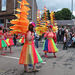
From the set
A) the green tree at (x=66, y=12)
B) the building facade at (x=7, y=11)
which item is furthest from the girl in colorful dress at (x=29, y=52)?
the green tree at (x=66, y=12)

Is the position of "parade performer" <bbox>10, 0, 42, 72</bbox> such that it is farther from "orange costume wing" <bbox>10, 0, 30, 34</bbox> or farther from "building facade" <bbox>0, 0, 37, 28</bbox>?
"building facade" <bbox>0, 0, 37, 28</bbox>

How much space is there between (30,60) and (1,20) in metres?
20.4

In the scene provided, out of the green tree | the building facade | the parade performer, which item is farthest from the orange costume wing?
the green tree

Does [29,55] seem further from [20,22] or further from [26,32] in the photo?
[20,22]

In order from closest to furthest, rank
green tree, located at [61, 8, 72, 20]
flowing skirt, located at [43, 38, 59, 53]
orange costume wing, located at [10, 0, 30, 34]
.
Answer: orange costume wing, located at [10, 0, 30, 34]
flowing skirt, located at [43, 38, 59, 53]
green tree, located at [61, 8, 72, 20]

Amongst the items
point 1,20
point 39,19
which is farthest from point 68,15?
point 39,19

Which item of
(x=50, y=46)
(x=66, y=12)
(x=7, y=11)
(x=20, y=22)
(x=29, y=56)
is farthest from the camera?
(x=66, y=12)

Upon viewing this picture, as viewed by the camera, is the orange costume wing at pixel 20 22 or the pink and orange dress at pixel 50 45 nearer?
the orange costume wing at pixel 20 22

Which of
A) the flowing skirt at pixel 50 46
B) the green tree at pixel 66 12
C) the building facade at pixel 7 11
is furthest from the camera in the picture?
the green tree at pixel 66 12

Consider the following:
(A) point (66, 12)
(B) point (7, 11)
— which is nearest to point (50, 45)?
(B) point (7, 11)

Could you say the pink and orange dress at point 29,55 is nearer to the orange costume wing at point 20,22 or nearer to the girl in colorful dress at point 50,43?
the orange costume wing at point 20,22

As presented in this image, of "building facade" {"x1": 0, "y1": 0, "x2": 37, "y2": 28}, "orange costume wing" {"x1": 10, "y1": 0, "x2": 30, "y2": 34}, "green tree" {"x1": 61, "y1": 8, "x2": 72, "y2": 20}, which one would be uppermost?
"green tree" {"x1": 61, "y1": 8, "x2": 72, "y2": 20}

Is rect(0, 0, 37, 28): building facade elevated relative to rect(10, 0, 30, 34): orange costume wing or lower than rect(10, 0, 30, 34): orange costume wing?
elevated

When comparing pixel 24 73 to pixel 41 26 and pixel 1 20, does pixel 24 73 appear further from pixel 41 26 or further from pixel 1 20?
pixel 1 20
